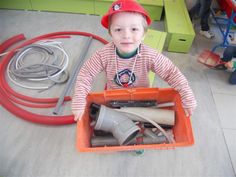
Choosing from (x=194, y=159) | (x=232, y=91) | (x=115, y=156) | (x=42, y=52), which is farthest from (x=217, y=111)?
(x=42, y=52)

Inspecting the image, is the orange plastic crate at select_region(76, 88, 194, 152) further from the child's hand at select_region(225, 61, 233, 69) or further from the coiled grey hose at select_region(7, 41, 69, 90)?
the child's hand at select_region(225, 61, 233, 69)

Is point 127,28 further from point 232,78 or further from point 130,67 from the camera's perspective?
point 232,78

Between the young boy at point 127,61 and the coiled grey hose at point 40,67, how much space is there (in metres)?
0.56

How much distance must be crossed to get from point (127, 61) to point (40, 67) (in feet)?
2.62

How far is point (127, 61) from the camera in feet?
2.79

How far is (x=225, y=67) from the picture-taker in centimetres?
151

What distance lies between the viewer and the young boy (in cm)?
71

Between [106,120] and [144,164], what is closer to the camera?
[106,120]

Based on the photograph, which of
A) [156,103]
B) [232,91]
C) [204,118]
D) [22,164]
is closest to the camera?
Answer: [156,103]

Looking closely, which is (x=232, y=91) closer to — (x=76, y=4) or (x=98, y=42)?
(x=98, y=42)

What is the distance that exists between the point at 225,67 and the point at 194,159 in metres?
0.78

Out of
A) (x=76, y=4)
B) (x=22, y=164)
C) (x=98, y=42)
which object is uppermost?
(x=76, y=4)

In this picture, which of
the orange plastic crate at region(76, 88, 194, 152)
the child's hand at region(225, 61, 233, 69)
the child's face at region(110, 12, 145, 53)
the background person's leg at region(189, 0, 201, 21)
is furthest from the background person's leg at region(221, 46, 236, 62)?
the child's face at region(110, 12, 145, 53)

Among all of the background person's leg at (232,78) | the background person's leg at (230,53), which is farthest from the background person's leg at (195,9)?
the background person's leg at (232,78)
